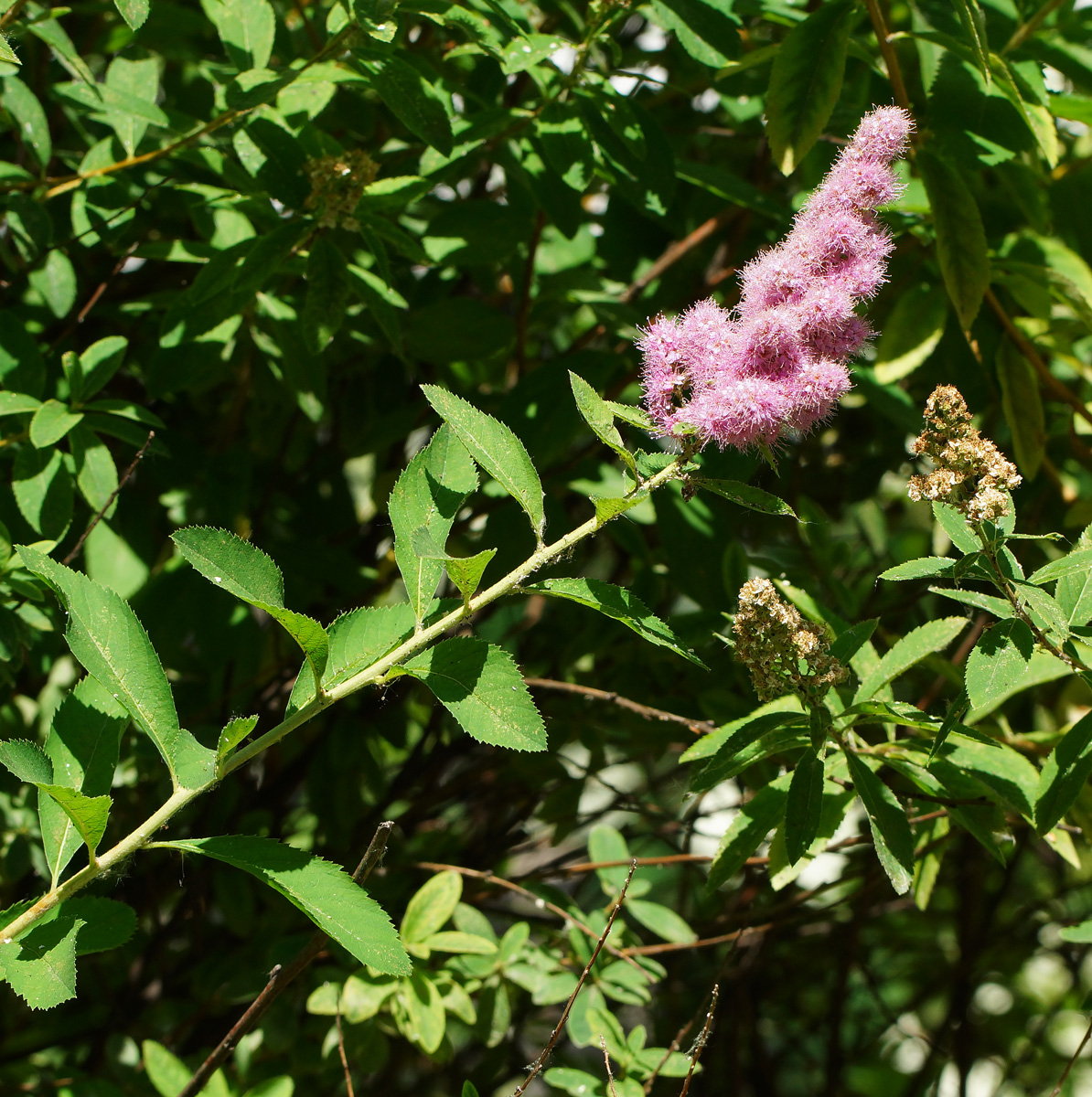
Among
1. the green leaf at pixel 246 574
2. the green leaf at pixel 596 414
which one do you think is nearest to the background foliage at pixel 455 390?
the green leaf at pixel 246 574

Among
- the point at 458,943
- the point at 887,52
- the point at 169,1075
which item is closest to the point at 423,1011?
the point at 458,943

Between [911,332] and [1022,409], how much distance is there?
0.18 meters

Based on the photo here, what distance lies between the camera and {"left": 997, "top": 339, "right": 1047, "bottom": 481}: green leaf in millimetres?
1437

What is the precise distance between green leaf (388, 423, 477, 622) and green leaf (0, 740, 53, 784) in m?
0.34

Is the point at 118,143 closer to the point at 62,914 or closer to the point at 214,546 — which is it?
the point at 214,546

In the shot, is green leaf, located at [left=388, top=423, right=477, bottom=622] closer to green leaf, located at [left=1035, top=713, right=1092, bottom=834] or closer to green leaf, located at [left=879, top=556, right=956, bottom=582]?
green leaf, located at [left=879, top=556, right=956, bottom=582]

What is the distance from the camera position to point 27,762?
0.91m

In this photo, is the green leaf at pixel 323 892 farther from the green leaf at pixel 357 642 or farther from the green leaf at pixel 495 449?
the green leaf at pixel 495 449

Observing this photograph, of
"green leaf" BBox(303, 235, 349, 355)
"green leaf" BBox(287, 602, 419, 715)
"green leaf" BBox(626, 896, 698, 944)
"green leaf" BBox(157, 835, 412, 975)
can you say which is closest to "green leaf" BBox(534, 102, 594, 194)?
"green leaf" BBox(303, 235, 349, 355)

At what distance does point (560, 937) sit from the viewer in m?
1.53

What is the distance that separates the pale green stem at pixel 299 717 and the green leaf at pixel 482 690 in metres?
0.02

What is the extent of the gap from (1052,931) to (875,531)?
1.16 m

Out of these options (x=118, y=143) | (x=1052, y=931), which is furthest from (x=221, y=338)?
(x=1052, y=931)

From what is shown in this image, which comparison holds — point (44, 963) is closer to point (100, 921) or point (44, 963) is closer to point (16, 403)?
point (100, 921)
